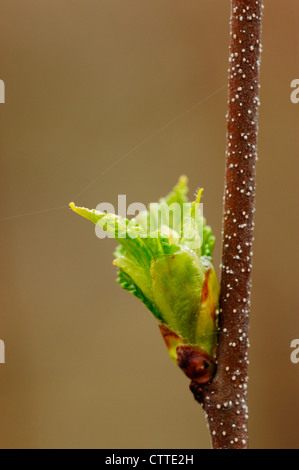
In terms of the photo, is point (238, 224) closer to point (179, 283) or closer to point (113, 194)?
point (179, 283)

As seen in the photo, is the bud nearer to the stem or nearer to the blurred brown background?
the stem

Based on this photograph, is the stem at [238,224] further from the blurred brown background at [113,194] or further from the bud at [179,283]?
the blurred brown background at [113,194]

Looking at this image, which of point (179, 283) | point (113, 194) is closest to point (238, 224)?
point (179, 283)

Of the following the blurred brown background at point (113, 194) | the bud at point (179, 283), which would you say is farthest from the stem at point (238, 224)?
the blurred brown background at point (113, 194)

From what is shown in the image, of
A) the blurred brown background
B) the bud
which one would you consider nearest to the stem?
the bud

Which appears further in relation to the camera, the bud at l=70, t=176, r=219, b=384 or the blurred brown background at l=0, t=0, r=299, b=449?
the blurred brown background at l=0, t=0, r=299, b=449
